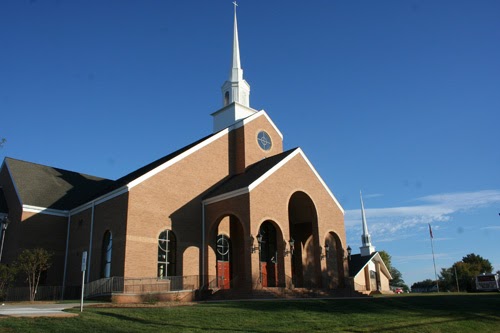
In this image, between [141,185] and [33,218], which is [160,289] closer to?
[141,185]

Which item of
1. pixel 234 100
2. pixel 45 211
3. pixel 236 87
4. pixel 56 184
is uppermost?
pixel 236 87

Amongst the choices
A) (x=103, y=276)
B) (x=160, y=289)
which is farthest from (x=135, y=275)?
(x=103, y=276)

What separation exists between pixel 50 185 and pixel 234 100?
16148 mm

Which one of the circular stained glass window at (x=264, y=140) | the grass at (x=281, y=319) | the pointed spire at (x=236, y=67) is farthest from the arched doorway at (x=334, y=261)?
the pointed spire at (x=236, y=67)

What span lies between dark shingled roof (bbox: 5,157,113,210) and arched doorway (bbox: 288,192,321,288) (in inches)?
628

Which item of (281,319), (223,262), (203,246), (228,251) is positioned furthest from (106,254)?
(281,319)

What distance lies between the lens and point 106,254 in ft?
88.0

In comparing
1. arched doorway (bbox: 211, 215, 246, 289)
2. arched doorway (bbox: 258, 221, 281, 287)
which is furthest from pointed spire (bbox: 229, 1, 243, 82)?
arched doorway (bbox: 258, 221, 281, 287)

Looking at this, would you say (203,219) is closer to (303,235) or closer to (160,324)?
(303,235)

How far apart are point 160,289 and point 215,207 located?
233 inches

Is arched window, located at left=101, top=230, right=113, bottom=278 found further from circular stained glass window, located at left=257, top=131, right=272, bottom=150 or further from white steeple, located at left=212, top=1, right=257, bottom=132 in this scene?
white steeple, located at left=212, top=1, right=257, bottom=132

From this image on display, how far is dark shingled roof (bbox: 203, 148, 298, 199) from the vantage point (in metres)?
27.2

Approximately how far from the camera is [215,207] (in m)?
27.8

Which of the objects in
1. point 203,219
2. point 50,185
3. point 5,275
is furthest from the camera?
point 50,185
